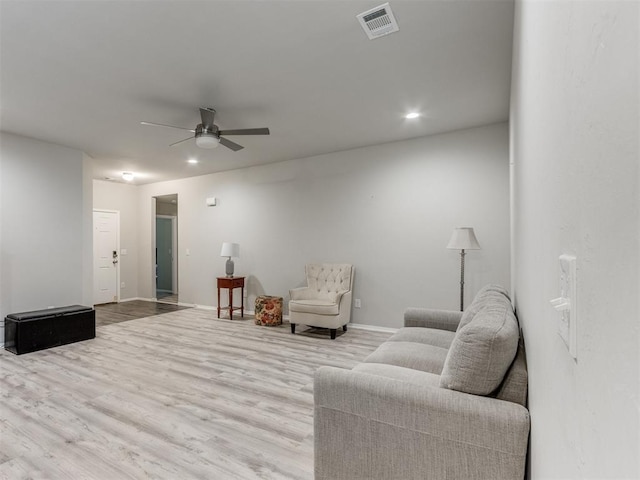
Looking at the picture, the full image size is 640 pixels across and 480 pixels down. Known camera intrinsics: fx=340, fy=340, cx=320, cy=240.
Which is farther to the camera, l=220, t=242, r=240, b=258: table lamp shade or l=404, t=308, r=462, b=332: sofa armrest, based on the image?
l=220, t=242, r=240, b=258: table lamp shade

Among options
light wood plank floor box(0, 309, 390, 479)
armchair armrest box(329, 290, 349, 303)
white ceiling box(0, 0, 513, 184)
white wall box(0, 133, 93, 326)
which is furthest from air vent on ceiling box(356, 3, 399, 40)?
white wall box(0, 133, 93, 326)

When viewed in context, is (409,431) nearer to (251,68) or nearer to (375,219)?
(251,68)

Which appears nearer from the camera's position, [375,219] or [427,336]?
[427,336]

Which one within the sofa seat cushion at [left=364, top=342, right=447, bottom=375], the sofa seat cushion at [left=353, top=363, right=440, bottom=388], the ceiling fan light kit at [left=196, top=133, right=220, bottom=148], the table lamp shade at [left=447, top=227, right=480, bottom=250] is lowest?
the sofa seat cushion at [left=364, top=342, right=447, bottom=375]

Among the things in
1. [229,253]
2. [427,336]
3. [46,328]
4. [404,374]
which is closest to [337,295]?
[427,336]

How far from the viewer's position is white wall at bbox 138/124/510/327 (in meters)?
4.17

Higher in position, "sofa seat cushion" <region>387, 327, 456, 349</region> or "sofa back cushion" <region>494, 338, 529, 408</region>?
"sofa back cushion" <region>494, 338, 529, 408</region>

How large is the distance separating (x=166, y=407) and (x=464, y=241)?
10.5ft

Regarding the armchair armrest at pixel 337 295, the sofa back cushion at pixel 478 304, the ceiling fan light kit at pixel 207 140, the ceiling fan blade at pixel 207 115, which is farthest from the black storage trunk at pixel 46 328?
the sofa back cushion at pixel 478 304

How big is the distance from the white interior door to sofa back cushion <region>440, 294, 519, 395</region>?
7.60m

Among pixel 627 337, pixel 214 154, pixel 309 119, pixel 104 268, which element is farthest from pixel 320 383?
pixel 104 268

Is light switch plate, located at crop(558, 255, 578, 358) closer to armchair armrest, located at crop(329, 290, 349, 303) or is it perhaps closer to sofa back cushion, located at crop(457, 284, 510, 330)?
sofa back cushion, located at crop(457, 284, 510, 330)

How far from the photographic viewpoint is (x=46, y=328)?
411 centimetres

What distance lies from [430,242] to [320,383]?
329 cm
